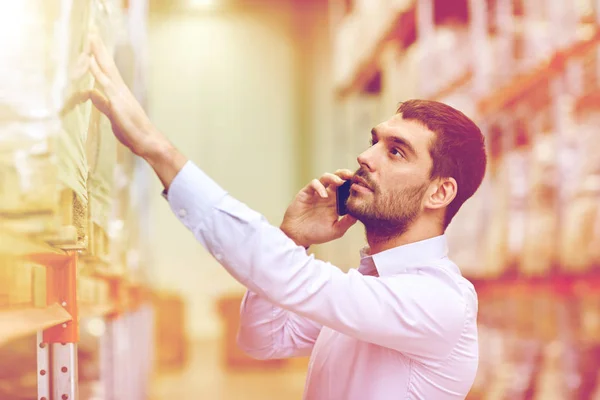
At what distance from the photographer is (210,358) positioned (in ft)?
26.5

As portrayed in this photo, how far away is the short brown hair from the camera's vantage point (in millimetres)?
1564

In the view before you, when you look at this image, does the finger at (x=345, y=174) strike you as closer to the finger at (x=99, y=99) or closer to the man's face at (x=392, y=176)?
the man's face at (x=392, y=176)

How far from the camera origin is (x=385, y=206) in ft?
5.07

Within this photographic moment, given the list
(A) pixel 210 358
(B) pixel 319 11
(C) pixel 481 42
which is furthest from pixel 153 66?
(C) pixel 481 42

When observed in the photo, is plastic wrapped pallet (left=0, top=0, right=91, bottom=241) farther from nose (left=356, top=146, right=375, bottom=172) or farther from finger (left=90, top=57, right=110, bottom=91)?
nose (left=356, top=146, right=375, bottom=172)

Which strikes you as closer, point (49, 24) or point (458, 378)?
point (49, 24)

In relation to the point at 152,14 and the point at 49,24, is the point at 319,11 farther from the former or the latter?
the point at 49,24

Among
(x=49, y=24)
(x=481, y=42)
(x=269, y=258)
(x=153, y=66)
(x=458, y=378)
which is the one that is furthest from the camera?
(x=153, y=66)

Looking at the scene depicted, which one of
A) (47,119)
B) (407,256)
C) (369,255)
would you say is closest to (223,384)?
(369,255)

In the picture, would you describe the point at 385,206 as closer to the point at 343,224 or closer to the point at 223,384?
the point at 343,224

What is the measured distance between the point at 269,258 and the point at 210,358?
7.05 m

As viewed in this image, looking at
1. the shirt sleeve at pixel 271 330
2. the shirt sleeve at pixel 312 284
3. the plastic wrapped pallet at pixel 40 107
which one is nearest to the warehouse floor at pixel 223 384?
the shirt sleeve at pixel 271 330

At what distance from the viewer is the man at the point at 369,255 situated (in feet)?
4.13

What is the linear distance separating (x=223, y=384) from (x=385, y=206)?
4815 mm
